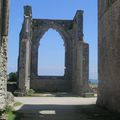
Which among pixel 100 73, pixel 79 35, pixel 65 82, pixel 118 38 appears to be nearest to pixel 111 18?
pixel 118 38

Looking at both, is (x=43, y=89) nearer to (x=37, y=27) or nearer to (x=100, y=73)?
(x=37, y=27)

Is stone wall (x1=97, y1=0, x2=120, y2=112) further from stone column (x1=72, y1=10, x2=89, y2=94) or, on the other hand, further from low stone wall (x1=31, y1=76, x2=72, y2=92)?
low stone wall (x1=31, y1=76, x2=72, y2=92)

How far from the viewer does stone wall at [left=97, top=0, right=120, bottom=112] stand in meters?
15.8

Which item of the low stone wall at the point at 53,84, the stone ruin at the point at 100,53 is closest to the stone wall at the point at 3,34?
the stone ruin at the point at 100,53

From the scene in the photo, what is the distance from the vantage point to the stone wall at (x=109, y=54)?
1576cm

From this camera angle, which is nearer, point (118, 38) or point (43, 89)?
point (118, 38)

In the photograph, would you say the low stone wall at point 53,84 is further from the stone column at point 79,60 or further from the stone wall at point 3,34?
the stone wall at point 3,34

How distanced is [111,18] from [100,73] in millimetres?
3650

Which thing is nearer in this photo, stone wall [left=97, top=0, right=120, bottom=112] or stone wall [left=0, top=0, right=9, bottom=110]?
stone wall [left=0, top=0, right=9, bottom=110]

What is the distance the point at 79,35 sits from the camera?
33.7 m

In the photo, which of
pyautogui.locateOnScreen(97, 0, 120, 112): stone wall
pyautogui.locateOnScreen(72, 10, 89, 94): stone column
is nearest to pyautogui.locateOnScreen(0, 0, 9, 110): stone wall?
pyautogui.locateOnScreen(97, 0, 120, 112): stone wall

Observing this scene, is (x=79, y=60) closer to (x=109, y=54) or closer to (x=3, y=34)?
(x=109, y=54)

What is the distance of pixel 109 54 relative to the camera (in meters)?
17.3

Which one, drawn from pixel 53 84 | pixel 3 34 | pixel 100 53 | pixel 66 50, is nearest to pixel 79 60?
pixel 66 50
